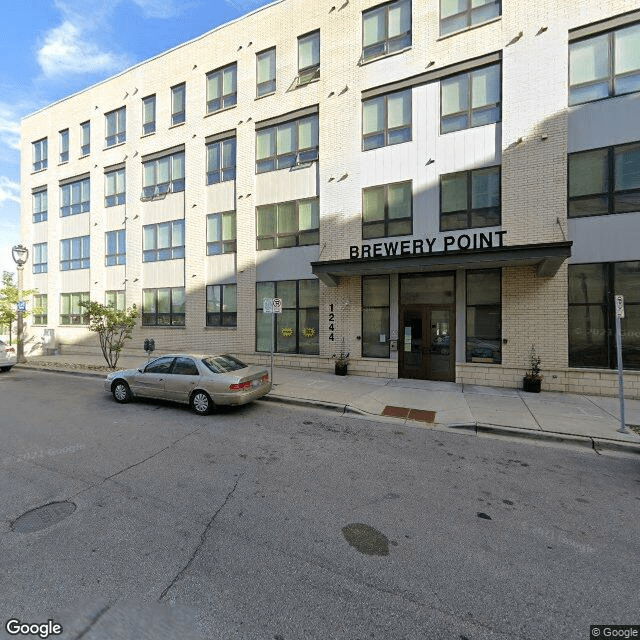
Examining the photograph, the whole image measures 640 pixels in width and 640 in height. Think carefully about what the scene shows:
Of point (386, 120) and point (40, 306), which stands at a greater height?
point (386, 120)

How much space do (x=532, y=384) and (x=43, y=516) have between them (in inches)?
451

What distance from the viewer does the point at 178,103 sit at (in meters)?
17.1

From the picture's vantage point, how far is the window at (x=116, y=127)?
61.8 ft

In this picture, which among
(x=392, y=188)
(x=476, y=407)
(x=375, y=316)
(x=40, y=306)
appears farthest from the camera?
(x=40, y=306)

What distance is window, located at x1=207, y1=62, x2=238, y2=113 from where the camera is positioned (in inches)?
614

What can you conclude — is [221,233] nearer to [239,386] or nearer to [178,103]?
[178,103]

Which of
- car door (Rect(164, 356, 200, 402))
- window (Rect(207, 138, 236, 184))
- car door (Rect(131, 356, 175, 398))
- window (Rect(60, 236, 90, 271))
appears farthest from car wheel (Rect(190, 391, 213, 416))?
window (Rect(60, 236, 90, 271))

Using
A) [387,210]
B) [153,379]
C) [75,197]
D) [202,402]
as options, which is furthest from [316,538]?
[75,197]

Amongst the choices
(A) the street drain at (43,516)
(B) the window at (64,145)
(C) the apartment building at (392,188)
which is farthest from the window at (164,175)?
(A) the street drain at (43,516)

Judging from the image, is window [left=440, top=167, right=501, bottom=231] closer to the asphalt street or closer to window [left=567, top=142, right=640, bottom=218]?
window [left=567, top=142, right=640, bottom=218]

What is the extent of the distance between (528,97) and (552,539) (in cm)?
1242

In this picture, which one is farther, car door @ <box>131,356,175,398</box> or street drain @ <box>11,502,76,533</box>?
car door @ <box>131,356,175,398</box>

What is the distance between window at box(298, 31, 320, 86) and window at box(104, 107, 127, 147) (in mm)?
11051

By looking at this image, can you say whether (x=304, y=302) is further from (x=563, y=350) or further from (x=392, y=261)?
(x=563, y=350)
